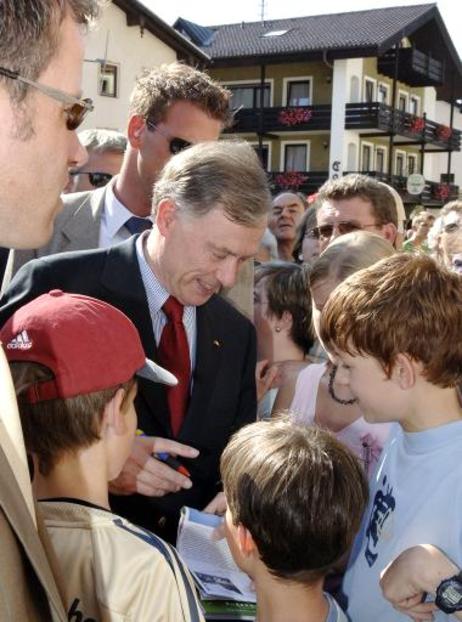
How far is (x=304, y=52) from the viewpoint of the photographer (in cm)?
3200

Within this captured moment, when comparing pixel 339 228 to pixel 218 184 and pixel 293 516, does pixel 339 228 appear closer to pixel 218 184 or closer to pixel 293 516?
pixel 218 184

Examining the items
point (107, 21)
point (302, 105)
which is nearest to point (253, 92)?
point (302, 105)

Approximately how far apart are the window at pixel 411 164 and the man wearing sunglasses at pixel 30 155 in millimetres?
38497

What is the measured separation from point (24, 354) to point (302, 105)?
3216cm

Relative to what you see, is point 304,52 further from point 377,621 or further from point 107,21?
point 377,621

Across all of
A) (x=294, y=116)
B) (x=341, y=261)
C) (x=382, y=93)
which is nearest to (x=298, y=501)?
(x=341, y=261)

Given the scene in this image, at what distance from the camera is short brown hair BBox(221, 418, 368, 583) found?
2.07 meters

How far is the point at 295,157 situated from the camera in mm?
33781

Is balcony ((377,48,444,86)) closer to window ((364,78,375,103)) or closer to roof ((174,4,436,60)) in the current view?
window ((364,78,375,103))

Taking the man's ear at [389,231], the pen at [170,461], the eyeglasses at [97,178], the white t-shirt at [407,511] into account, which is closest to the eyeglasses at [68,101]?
the pen at [170,461]

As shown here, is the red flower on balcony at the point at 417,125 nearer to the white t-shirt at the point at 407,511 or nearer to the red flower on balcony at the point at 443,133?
the red flower on balcony at the point at 443,133

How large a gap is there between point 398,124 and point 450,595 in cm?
3349

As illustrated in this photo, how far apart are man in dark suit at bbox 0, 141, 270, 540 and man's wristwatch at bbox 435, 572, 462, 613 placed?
984 millimetres

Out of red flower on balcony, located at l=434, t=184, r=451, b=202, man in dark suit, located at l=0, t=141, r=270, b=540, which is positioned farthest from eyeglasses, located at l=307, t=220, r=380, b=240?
red flower on balcony, located at l=434, t=184, r=451, b=202
